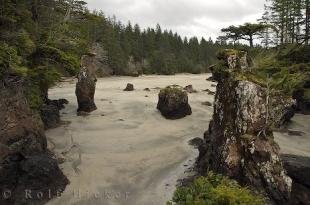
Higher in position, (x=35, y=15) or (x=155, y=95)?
(x=35, y=15)

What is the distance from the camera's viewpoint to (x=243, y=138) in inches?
659

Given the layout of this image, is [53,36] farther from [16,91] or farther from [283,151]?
[283,151]

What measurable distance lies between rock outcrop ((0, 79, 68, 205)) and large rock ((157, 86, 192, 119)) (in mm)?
12183

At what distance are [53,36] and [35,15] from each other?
2.46 meters

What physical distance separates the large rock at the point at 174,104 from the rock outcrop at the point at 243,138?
11275 millimetres

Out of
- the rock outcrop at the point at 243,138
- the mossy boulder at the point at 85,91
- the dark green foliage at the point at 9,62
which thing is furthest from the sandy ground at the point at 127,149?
the dark green foliage at the point at 9,62

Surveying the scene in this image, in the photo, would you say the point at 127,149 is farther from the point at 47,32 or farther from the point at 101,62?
the point at 101,62

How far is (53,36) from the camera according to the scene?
2386 cm

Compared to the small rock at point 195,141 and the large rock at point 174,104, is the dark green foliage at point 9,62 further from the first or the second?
the large rock at point 174,104

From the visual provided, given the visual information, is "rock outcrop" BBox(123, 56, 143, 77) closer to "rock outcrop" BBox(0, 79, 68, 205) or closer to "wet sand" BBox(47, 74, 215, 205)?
"wet sand" BBox(47, 74, 215, 205)

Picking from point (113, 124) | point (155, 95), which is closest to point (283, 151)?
point (113, 124)

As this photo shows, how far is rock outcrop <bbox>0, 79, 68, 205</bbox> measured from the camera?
16.6 meters

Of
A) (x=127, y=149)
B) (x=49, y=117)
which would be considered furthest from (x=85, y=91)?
(x=127, y=149)

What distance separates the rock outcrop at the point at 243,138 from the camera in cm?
1594
